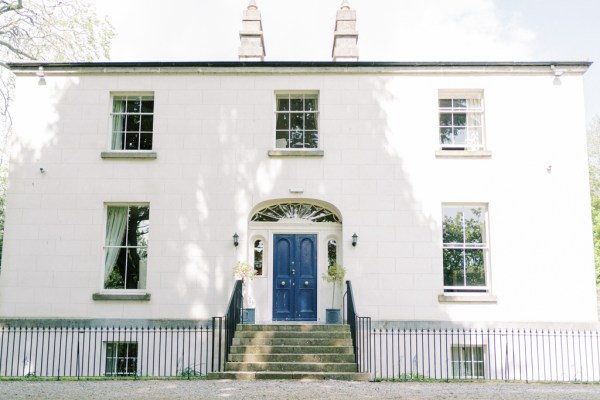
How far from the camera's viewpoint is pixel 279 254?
14.3 m

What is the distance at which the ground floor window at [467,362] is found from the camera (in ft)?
43.6

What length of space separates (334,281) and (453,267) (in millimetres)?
2959

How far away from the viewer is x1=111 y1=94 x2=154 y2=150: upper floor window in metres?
14.6

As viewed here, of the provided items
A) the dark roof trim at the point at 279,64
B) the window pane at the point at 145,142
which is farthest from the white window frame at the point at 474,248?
the window pane at the point at 145,142

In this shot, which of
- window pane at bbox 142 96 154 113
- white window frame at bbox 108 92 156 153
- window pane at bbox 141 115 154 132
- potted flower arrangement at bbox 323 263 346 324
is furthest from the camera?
window pane at bbox 142 96 154 113

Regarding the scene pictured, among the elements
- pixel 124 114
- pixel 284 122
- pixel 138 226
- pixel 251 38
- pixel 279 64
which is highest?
pixel 251 38

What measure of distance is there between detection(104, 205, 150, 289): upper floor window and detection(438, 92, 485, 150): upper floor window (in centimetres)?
784

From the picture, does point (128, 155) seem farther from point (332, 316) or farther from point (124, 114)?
point (332, 316)

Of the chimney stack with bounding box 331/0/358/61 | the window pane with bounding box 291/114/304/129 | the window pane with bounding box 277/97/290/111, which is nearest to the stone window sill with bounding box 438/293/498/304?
the window pane with bounding box 291/114/304/129

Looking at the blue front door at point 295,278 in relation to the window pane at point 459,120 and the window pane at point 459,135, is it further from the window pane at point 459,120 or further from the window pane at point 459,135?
the window pane at point 459,120

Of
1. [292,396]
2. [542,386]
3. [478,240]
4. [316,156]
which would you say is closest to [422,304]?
[478,240]

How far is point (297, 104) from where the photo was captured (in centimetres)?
1473

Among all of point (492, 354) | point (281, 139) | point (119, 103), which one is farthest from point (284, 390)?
point (119, 103)

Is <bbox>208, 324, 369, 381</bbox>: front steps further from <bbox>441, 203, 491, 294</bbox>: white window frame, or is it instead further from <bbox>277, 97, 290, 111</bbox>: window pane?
<bbox>277, 97, 290, 111</bbox>: window pane
